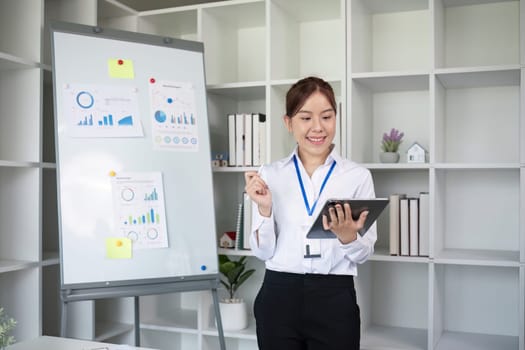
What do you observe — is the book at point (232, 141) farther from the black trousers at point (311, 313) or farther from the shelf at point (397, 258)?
the black trousers at point (311, 313)

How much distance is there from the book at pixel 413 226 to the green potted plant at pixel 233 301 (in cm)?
89

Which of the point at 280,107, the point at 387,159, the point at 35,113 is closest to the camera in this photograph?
the point at 35,113

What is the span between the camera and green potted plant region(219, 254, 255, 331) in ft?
10.1

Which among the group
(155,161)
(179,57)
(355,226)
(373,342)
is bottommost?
(373,342)

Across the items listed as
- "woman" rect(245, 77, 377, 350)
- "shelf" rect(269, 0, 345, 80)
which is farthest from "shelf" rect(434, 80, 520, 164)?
"woman" rect(245, 77, 377, 350)

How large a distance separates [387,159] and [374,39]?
745 millimetres

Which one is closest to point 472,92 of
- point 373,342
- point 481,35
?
point 481,35

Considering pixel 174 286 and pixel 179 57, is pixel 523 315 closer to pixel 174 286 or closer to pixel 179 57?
pixel 174 286

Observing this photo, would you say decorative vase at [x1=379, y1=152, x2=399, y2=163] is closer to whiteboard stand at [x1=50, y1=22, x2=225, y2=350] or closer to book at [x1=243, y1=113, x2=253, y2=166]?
book at [x1=243, y1=113, x2=253, y2=166]

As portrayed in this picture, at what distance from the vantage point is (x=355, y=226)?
1.91 m

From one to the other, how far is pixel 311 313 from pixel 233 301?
1165mm

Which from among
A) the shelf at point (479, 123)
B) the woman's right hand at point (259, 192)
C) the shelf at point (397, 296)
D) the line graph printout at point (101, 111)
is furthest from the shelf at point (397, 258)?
the line graph printout at point (101, 111)

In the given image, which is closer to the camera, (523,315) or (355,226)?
(355,226)

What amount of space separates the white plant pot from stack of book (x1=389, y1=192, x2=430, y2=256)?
0.87 metres
